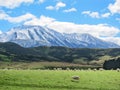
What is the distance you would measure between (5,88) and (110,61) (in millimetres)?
135555

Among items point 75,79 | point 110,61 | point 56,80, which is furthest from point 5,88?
point 110,61

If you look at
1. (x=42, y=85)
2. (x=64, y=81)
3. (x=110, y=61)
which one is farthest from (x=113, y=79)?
(x=110, y=61)

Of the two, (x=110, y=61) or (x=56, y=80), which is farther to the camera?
(x=110, y=61)

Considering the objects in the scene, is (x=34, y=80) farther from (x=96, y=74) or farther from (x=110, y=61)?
(x=110, y=61)

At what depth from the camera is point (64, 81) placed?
57.7m

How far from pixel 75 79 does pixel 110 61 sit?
404ft

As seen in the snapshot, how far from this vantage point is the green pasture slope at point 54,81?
53.4 meters

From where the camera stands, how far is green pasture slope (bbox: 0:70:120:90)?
2102 inches

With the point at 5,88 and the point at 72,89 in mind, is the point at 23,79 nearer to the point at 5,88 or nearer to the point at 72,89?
the point at 5,88

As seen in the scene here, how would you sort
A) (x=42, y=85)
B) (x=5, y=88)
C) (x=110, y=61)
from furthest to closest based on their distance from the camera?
1. (x=110, y=61)
2. (x=42, y=85)
3. (x=5, y=88)

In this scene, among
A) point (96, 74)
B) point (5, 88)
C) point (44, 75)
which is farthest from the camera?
point (96, 74)

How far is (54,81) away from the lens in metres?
57.1

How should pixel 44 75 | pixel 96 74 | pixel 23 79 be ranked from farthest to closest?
pixel 96 74 < pixel 44 75 < pixel 23 79

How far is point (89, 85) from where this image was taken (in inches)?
2195
